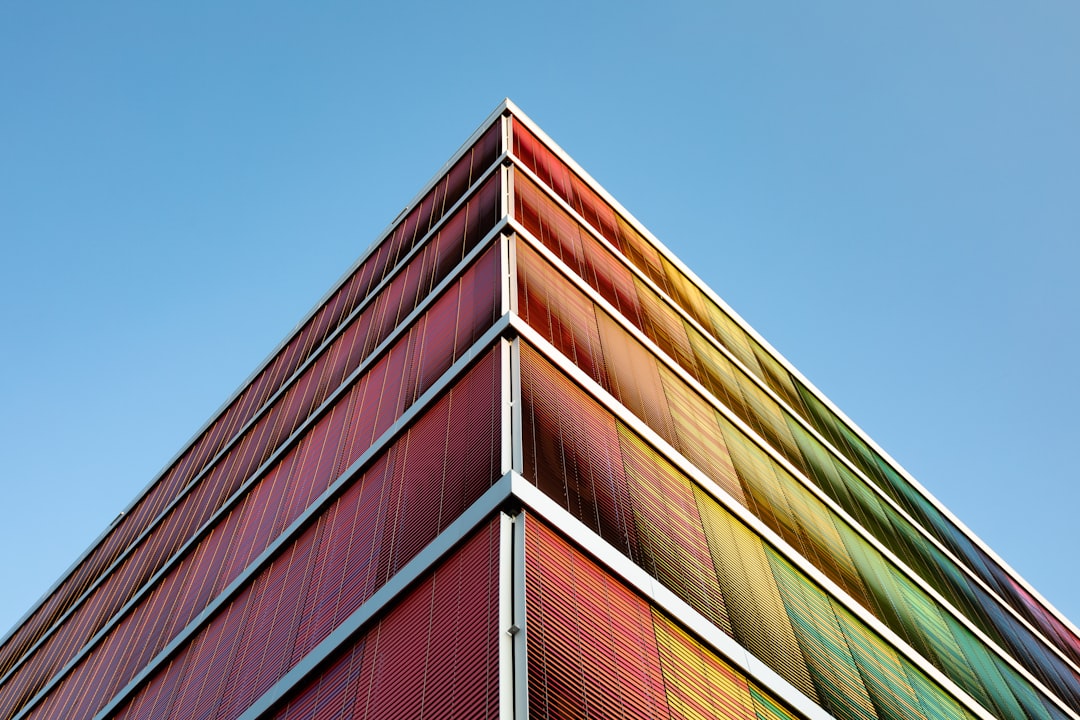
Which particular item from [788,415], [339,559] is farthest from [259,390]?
[339,559]

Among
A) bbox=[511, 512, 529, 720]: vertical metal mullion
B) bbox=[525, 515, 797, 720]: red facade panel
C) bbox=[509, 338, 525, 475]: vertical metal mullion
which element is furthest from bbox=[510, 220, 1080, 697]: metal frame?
bbox=[511, 512, 529, 720]: vertical metal mullion

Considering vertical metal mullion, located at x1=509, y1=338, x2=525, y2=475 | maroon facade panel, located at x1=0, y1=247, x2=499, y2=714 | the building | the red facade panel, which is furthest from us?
maroon facade panel, located at x1=0, y1=247, x2=499, y2=714

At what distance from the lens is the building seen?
10.8 m

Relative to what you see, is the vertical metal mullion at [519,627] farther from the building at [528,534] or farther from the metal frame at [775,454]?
the metal frame at [775,454]

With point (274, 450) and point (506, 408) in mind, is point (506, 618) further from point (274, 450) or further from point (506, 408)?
point (274, 450)

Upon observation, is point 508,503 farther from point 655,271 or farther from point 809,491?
point 655,271

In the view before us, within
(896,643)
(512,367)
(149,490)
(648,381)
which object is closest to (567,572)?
(512,367)

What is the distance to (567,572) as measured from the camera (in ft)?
35.6

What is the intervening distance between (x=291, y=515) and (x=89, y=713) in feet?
21.6

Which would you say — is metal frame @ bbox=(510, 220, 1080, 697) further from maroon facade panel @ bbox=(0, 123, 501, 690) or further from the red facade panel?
the red facade panel

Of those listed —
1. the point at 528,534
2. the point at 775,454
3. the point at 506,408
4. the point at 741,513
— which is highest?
the point at 775,454

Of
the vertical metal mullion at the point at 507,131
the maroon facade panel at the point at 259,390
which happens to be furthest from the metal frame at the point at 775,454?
the maroon facade panel at the point at 259,390

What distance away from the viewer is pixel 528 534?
10.8 metres

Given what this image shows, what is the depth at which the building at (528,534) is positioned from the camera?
1077cm
